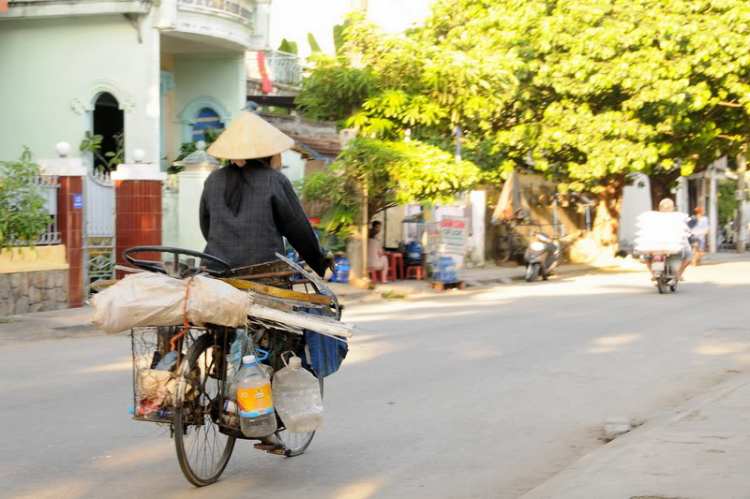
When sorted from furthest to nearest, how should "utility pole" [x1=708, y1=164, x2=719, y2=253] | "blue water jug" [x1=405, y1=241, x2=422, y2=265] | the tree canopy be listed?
"utility pole" [x1=708, y1=164, x2=719, y2=253] → the tree canopy → "blue water jug" [x1=405, y1=241, x2=422, y2=265]

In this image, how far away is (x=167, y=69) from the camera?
2220 centimetres

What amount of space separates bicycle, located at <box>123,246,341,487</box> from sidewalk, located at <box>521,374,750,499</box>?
1567 mm

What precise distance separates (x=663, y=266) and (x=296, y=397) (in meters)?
13.3

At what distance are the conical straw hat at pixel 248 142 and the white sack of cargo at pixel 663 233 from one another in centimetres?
1317

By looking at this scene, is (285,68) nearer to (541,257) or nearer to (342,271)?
(541,257)

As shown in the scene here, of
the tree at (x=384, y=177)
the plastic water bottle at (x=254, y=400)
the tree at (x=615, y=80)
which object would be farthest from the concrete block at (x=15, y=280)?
the tree at (x=615, y=80)

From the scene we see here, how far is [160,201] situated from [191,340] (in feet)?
37.5

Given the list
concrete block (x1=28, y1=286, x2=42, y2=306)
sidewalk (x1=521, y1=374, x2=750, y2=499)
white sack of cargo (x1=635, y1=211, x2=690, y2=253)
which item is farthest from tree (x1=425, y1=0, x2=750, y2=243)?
sidewalk (x1=521, y1=374, x2=750, y2=499)

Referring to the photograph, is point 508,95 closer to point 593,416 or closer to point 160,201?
point 160,201

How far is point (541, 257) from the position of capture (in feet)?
74.4

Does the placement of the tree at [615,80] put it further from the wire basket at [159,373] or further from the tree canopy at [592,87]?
the wire basket at [159,373]

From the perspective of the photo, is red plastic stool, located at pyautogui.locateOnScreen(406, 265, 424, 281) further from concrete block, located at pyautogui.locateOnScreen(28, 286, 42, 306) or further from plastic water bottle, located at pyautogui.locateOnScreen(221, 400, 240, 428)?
plastic water bottle, located at pyautogui.locateOnScreen(221, 400, 240, 428)

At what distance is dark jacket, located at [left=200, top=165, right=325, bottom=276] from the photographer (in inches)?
223

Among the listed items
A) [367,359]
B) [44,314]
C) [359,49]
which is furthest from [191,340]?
[359,49]
